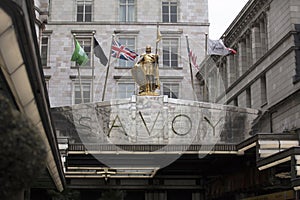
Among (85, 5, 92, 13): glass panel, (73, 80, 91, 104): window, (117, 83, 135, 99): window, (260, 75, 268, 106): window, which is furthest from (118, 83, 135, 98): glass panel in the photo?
(260, 75, 268, 106): window

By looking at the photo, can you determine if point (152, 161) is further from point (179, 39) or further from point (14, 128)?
point (14, 128)

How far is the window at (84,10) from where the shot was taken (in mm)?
45812

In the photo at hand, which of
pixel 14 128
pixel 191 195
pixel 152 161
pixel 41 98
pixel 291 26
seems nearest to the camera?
pixel 14 128

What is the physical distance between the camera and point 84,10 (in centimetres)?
4591

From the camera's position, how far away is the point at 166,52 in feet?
149

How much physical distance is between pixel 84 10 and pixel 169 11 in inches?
276

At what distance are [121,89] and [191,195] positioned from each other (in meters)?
11.3

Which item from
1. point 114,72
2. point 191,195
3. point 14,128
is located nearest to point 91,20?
point 114,72

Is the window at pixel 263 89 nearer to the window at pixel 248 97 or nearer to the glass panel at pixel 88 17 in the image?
the window at pixel 248 97

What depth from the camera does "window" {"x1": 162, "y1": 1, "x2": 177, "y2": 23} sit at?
152 feet

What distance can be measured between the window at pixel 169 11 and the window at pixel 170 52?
1.88 meters

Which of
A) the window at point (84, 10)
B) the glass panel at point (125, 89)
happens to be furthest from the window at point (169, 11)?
the glass panel at point (125, 89)

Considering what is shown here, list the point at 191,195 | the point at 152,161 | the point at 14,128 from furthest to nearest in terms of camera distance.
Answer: the point at 191,195
the point at 152,161
the point at 14,128

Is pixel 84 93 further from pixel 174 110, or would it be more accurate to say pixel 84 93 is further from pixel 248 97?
pixel 174 110
